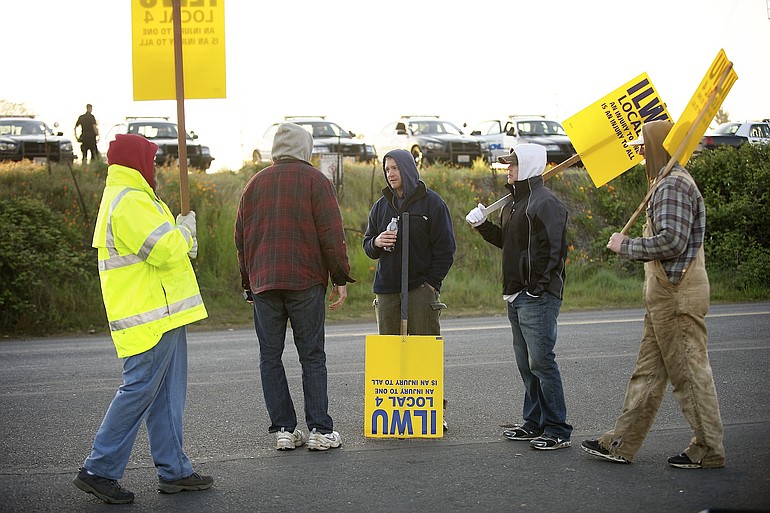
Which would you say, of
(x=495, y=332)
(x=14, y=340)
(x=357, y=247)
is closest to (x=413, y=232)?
(x=495, y=332)

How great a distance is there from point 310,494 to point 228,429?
1.91m

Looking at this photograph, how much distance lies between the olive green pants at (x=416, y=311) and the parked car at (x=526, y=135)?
21375 mm

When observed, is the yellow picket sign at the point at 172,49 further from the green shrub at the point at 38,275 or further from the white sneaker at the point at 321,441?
the green shrub at the point at 38,275

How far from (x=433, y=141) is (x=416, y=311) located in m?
21.1

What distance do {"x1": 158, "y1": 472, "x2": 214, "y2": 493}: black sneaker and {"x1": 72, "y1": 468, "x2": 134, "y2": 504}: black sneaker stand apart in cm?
22

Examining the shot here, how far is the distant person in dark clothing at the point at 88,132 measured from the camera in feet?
84.6

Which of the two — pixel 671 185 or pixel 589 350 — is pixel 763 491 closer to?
pixel 671 185

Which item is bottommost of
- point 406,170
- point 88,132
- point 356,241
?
point 356,241

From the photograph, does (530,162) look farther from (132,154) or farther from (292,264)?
(132,154)

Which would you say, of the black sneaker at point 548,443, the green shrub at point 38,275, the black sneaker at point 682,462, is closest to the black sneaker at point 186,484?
the black sneaker at point 548,443

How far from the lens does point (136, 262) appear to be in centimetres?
571

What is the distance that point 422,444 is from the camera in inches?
275

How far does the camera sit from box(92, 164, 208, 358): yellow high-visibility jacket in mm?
5648

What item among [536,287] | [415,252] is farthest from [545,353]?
[415,252]
